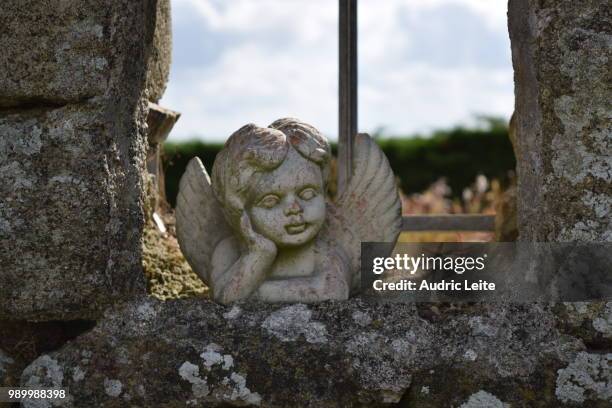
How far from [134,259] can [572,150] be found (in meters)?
1.14

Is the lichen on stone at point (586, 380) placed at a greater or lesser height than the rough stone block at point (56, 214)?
lesser

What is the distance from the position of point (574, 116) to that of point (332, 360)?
82 centimetres

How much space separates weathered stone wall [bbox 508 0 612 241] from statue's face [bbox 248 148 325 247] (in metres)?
0.57

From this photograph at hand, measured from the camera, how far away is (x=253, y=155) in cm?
246

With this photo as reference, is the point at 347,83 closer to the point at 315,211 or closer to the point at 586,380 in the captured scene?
the point at 315,211

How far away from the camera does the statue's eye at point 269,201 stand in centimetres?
250

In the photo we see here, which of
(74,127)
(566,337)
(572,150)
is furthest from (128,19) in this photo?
(566,337)

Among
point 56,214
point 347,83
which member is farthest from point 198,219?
point 347,83

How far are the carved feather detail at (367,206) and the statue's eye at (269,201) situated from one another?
0.74ft

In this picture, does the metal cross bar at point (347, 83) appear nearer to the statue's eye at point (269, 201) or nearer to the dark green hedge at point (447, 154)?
the statue's eye at point (269, 201)

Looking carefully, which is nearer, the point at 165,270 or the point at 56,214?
the point at 56,214

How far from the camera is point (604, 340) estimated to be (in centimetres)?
231

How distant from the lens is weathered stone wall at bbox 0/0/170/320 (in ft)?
7.91

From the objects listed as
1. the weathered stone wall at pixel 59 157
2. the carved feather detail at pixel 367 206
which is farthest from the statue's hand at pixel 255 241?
the weathered stone wall at pixel 59 157
